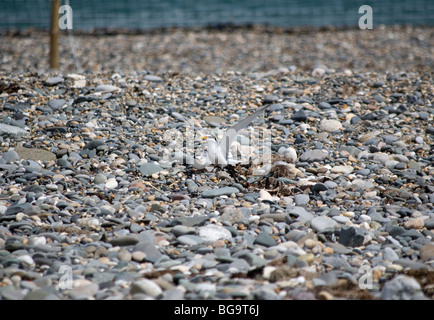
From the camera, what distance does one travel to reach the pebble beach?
2.74 metres

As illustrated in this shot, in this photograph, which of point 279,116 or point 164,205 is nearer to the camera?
point 164,205

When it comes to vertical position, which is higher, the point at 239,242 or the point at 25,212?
the point at 25,212

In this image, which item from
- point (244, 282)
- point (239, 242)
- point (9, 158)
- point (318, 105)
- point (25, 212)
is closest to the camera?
point (244, 282)

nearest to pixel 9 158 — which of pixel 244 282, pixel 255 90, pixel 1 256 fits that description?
pixel 1 256

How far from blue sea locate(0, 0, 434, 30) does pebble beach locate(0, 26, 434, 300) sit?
672 cm

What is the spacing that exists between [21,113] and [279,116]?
2.65 meters

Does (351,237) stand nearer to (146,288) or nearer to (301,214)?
(301,214)

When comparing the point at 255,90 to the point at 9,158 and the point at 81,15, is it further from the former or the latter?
the point at 81,15

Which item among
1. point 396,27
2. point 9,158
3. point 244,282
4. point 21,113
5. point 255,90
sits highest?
point 396,27

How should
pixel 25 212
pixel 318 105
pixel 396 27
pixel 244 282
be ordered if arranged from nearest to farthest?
pixel 244 282
pixel 25 212
pixel 318 105
pixel 396 27

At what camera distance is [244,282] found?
269cm

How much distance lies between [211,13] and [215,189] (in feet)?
32.7

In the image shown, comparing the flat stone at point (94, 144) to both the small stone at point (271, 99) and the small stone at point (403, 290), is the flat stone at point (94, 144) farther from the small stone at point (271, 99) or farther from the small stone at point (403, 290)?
the small stone at point (403, 290)

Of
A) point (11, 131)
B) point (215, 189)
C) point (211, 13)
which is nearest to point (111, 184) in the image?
point (215, 189)
